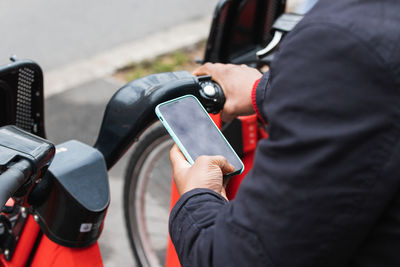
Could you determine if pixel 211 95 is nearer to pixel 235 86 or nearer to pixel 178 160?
pixel 235 86

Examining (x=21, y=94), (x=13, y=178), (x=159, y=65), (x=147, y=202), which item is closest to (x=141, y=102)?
(x=21, y=94)

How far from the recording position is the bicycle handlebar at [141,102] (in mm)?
1249

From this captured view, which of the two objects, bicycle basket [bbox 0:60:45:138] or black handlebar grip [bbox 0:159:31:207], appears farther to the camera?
bicycle basket [bbox 0:60:45:138]

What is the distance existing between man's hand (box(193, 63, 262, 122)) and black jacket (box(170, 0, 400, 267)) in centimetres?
47

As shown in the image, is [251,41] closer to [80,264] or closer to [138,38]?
[80,264]

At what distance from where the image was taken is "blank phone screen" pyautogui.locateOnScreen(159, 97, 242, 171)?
42.4 inches

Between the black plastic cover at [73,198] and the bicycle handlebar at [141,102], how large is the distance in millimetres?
62

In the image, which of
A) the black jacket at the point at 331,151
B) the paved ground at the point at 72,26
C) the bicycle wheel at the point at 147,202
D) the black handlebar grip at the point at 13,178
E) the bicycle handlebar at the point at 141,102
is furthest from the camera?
the paved ground at the point at 72,26

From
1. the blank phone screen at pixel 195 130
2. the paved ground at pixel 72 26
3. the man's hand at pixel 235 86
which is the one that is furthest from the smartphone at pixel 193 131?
the paved ground at pixel 72 26

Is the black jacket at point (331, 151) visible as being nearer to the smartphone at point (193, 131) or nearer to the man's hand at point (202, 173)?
the man's hand at point (202, 173)

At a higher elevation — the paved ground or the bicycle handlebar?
the bicycle handlebar

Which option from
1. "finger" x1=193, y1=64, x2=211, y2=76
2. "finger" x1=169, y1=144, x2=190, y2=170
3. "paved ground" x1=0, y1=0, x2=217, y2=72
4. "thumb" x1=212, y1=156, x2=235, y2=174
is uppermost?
"finger" x1=193, y1=64, x2=211, y2=76

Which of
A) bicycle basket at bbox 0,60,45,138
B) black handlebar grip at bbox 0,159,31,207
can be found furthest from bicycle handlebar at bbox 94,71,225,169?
black handlebar grip at bbox 0,159,31,207

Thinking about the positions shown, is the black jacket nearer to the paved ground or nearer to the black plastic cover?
the black plastic cover
